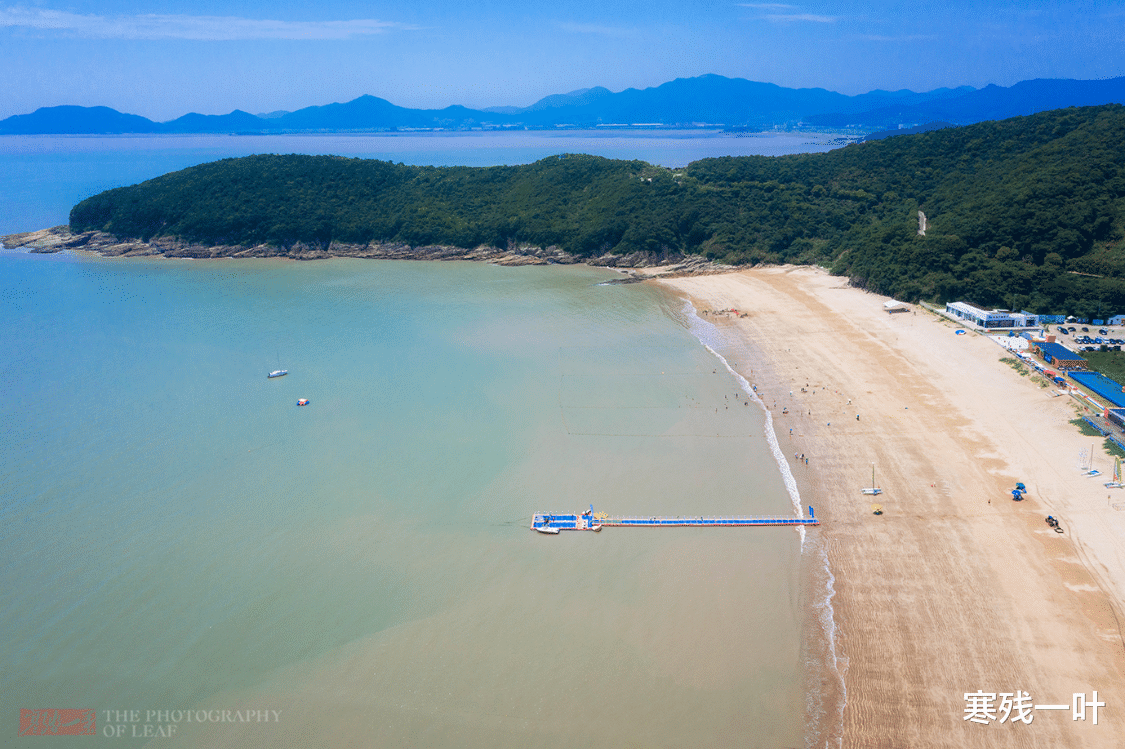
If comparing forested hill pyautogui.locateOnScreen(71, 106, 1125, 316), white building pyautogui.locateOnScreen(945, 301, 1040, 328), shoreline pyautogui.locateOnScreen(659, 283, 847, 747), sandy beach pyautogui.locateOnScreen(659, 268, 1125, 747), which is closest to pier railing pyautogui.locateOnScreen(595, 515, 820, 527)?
shoreline pyautogui.locateOnScreen(659, 283, 847, 747)

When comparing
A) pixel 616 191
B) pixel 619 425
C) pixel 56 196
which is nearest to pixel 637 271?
pixel 616 191

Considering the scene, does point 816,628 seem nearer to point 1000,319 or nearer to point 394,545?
point 394,545

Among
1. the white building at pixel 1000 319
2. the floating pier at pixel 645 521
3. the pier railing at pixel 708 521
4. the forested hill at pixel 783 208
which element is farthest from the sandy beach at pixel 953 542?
the forested hill at pixel 783 208

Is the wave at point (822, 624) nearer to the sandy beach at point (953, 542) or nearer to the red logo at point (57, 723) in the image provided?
the sandy beach at point (953, 542)

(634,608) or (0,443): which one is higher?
(0,443)

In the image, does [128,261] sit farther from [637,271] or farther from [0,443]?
[637,271]

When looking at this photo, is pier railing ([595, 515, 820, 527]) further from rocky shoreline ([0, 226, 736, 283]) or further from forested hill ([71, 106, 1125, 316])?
rocky shoreline ([0, 226, 736, 283])
